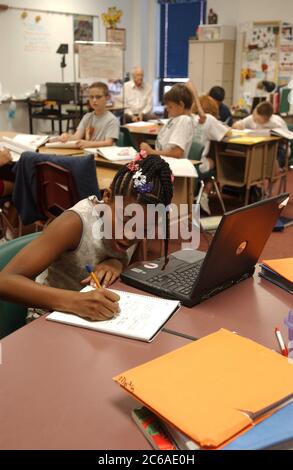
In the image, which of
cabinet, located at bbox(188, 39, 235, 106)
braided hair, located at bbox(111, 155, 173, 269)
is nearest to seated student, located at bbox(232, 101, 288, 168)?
cabinet, located at bbox(188, 39, 235, 106)

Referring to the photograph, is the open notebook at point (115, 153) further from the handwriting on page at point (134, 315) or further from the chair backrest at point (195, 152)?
the handwriting on page at point (134, 315)

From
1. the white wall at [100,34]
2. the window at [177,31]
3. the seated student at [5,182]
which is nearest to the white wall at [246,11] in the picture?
the window at [177,31]

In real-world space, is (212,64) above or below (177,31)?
below

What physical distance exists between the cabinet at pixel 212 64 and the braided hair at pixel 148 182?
23.2 feet

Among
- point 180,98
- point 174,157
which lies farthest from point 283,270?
point 180,98

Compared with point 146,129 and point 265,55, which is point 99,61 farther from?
point 265,55

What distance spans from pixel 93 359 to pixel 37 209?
2210mm

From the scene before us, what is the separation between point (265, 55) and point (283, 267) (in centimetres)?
713

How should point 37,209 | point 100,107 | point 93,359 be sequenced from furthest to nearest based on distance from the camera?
point 100,107
point 37,209
point 93,359

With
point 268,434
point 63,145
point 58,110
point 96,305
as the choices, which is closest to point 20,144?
point 63,145

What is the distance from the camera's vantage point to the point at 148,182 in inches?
55.0

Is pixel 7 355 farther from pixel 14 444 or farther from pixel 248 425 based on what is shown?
pixel 248 425

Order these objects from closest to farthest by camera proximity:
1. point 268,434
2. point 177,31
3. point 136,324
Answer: point 268,434 → point 136,324 → point 177,31

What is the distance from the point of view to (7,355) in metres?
1.01
